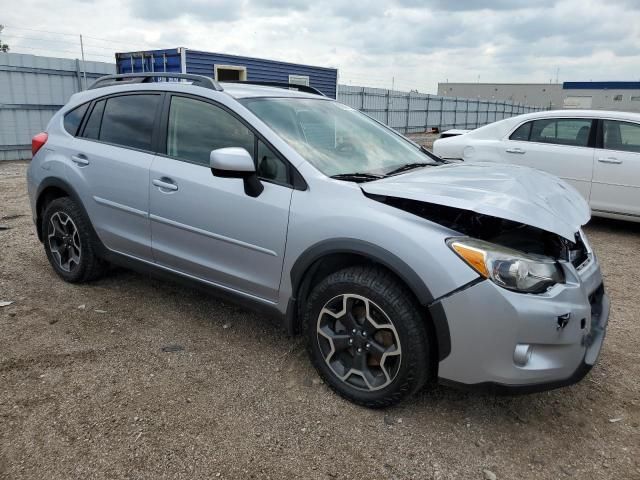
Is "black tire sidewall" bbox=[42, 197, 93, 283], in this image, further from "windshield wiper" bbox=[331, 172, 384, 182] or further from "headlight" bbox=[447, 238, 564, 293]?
"headlight" bbox=[447, 238, 564, 293]

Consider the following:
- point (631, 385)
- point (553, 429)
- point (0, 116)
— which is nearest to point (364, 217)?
point (553, 429)

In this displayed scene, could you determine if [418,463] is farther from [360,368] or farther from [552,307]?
[552,307]

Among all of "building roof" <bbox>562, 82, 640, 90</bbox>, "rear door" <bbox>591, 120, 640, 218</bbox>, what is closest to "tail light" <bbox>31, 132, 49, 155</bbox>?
"rear door" <bbox>591, 120, 640, 218</bbox>

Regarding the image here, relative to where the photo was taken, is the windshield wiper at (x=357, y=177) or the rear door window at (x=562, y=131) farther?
the rear door window at (x=562, y=131)

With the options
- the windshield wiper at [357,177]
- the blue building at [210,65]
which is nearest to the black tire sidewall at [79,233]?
the windshield wiper at [357,177]

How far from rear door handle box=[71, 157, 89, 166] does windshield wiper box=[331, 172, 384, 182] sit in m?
2.13

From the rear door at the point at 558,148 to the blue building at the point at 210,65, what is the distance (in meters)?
5.36

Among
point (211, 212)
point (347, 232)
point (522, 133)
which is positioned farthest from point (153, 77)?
point (522, 133)

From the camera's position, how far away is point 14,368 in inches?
118

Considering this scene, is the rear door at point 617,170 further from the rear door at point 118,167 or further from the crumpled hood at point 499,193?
the rear door at point 118,167

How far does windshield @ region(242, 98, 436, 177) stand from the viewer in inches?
118

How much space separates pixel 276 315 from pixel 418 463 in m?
1.13

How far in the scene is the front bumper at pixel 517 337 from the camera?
222cm

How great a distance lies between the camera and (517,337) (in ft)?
7.33
